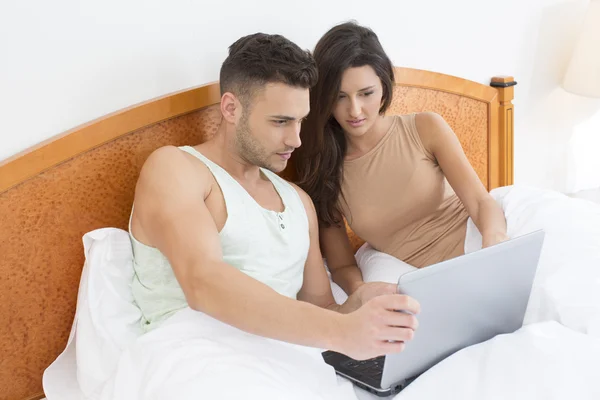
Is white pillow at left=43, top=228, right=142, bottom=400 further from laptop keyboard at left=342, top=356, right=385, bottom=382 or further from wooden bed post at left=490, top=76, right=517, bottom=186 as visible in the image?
wooden bed post at left=490, top=76, right=517, bottom=186

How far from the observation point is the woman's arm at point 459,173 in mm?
→ 1786

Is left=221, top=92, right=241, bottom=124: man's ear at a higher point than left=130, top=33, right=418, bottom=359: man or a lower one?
higher

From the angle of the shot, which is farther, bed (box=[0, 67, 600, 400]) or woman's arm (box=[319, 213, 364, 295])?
woman's arm (box=[319, 213, 364, 295])

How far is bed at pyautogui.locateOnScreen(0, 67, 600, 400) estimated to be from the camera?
1.43 metres

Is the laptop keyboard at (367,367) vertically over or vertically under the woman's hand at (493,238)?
under

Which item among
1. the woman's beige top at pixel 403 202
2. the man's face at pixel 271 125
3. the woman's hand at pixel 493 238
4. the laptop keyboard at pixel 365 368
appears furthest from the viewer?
the woman's beige top at pixel 403 202

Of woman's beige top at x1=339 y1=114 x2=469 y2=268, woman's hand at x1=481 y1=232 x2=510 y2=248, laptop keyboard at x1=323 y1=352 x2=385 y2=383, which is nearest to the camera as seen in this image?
laptop keyboard at x1=323 y1=352 x2=385 y2=383

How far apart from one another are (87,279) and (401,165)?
86 centimetres

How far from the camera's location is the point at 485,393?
1.13m

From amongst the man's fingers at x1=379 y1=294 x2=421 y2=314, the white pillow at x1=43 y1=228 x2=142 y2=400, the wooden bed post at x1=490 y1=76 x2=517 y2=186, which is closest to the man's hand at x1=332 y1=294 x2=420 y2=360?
the man's fingers at x1=379 y1=294 x2=421 y2=314

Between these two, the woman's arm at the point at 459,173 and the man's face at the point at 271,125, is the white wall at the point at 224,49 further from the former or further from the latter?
the woman's arm at the point at 459,173

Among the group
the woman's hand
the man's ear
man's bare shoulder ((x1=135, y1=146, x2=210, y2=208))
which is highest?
the man's ear

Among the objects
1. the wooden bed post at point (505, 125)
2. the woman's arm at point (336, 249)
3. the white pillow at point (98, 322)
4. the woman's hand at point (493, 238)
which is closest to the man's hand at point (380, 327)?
the white pillow at point (98, 322)

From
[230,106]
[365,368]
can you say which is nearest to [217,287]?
[365,368]
